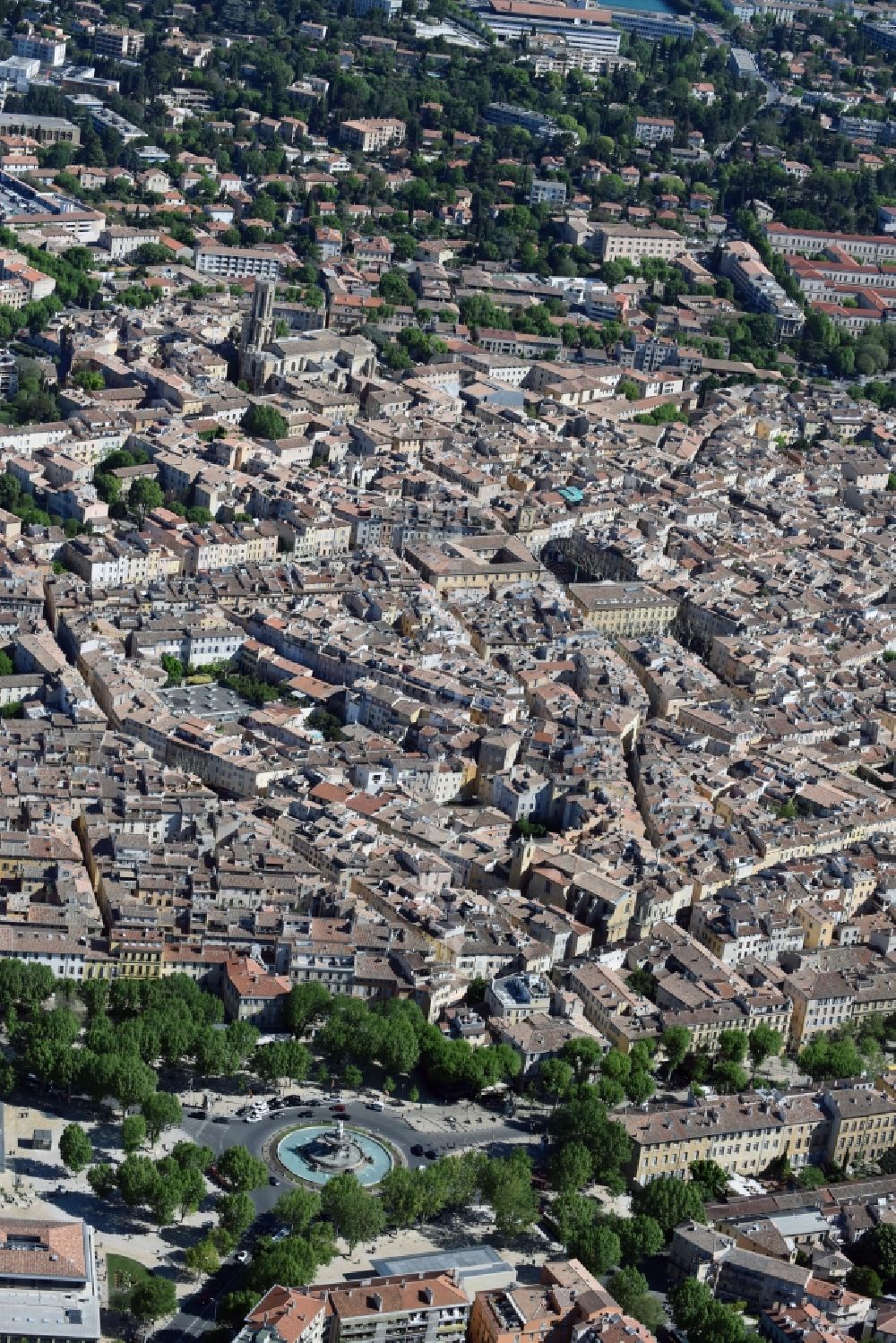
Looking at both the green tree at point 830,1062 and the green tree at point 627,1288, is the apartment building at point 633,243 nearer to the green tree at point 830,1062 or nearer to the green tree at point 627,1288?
the green tree at point 830,1062

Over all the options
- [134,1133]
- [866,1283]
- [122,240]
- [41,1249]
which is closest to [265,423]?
[122,240]

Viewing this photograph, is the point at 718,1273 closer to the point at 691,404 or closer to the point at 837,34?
the point at 691,404

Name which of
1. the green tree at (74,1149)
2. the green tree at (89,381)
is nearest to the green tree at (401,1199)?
the green tree at (74,1149)

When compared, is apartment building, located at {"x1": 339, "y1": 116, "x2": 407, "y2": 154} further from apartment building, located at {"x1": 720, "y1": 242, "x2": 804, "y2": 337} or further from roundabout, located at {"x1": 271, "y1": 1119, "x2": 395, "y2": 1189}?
roundabout, located at {"x1": 271, "y1": 1119, "x2": 395, "y2": 1189}

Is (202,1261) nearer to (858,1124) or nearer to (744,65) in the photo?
(858,1124)

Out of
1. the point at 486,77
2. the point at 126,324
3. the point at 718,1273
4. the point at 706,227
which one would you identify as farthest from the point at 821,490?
the point at 486,77
